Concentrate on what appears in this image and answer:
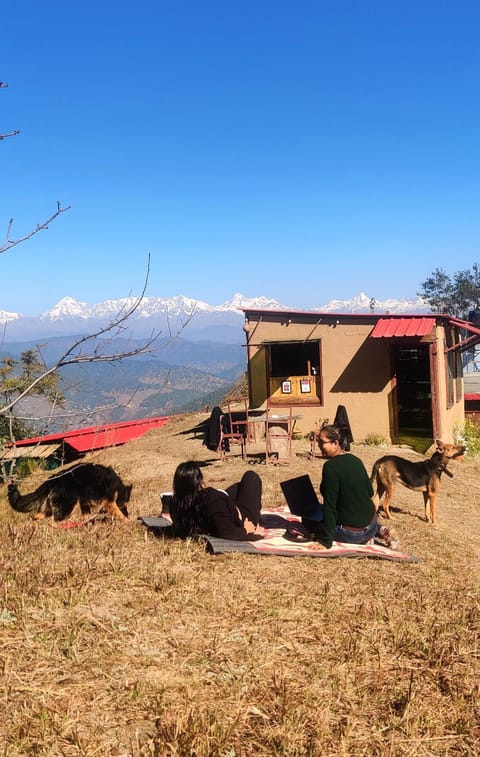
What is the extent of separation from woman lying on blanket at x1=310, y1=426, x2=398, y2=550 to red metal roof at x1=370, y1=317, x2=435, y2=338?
984cm

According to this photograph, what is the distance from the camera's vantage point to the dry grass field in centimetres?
300

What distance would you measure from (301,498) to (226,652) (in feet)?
9.17

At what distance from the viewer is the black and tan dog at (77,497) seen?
7.42 metres

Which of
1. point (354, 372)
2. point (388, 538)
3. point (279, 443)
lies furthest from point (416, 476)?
point (354, 372)

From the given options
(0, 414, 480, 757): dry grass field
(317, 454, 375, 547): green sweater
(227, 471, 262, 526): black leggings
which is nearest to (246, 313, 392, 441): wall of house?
(0, 414, 480, 757): dry grass field

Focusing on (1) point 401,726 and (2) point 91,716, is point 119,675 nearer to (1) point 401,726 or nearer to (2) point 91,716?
(2) point 91,716

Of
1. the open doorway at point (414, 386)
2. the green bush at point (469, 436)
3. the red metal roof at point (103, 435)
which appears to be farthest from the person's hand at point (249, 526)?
the open doorway at point (414, 386)

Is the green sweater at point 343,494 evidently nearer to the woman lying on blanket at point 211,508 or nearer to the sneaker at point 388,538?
the sneaker at point 388,538

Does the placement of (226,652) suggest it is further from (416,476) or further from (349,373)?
(349,373)

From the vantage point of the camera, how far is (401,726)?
3.12 metres

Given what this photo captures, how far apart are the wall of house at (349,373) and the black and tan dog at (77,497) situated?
10125mm

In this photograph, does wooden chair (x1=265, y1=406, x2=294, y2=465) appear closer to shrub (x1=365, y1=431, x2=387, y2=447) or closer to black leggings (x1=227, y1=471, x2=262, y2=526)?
shrub (x1=365, y1=431, x2=387, y2=447)

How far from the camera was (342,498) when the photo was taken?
6.06 meters

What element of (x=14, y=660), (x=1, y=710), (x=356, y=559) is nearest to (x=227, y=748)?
(x=1, y=710)
